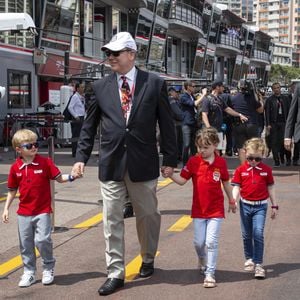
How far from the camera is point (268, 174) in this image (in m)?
5.14

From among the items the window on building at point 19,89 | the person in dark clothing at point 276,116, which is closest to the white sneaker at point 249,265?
the person in dark clothing at point 276,116

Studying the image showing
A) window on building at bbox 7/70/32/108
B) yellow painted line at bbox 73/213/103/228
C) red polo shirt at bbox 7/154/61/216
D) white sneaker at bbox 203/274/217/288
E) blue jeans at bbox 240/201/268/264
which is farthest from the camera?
window on building at bbox 7/70/32/108

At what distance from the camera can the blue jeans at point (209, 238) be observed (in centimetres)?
477

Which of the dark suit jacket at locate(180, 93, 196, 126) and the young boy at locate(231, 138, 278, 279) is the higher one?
the dark suit jacket at locate(180, 93, 196, 126)

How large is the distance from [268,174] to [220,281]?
3.48 feet

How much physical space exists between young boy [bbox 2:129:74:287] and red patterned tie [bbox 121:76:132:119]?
2.50 ft

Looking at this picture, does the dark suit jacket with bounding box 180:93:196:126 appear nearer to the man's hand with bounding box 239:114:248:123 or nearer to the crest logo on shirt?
the man's hand with bounding box 239:114:248:123

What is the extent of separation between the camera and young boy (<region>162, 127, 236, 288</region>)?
4.80m

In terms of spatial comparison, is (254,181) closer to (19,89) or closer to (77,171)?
(77,171)

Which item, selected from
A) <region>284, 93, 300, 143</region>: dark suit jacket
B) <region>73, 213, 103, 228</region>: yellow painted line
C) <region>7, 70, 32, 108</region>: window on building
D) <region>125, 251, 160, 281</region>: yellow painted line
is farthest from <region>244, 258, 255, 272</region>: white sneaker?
<region>7, 70, 32, 108</region>: window on building

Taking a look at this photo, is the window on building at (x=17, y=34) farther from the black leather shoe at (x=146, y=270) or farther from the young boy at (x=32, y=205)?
the black leather shoe at (x=146, y=270)

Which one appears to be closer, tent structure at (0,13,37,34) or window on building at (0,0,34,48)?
tent structure at (0,13,37,34)

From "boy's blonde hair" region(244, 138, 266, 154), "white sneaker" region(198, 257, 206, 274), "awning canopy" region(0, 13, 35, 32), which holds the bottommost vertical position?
"white sneaker" region(198, 257, 206, 274)

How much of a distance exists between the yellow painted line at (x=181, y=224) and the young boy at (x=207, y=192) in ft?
6.12
